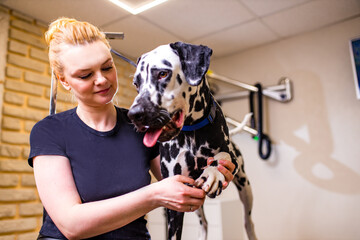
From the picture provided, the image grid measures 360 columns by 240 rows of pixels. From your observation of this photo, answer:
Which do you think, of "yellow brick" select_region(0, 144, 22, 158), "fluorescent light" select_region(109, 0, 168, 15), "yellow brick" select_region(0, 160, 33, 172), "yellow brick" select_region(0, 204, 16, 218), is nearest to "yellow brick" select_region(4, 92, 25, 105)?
"yellow brick" select_region(0, 144, 22, 158)

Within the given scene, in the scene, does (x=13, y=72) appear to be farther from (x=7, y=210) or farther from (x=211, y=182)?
(x=211, y=182)

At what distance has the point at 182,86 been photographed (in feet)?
2.96

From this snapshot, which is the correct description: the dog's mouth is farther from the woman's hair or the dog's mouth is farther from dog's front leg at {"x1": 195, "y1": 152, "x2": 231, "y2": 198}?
the woman's hair

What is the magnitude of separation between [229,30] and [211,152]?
2.49 meters

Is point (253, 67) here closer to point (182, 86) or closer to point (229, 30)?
point (229, 30)

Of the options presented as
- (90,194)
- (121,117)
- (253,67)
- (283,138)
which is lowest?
(90,194)

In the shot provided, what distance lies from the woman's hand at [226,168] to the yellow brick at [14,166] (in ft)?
7.17

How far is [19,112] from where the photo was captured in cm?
273

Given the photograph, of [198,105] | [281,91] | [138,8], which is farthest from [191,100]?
[281,91]

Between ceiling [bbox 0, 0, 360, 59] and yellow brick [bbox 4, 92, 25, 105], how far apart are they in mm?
735

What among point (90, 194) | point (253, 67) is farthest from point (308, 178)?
point (90, 194)

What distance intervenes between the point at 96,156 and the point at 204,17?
2197mm

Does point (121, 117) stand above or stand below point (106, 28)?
below

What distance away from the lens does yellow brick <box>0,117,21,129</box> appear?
2.63m
